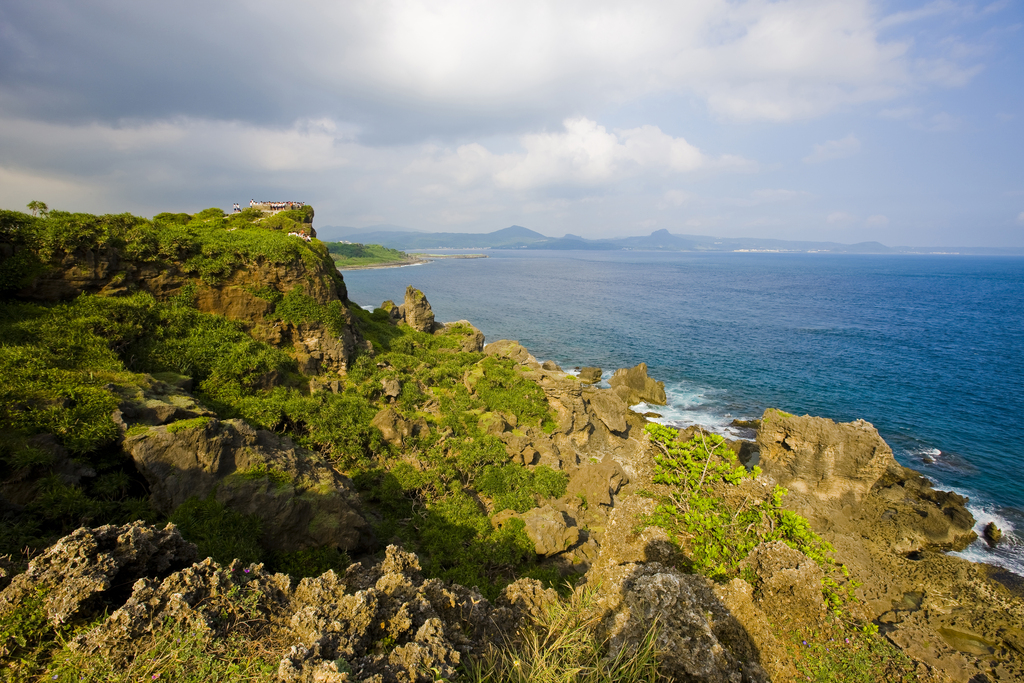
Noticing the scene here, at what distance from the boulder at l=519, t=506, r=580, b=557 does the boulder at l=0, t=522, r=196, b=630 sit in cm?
1133

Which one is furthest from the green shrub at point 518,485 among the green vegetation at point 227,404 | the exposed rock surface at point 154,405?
the exposed rock surface at point 154,405

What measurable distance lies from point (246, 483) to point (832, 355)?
2599 inches

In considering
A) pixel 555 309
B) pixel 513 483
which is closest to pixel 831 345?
pixel 555 309

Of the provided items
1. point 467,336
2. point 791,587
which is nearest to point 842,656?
point 791,587

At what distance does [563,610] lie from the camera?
7863mm

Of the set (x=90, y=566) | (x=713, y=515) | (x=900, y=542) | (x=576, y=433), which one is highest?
(x=90, y=566)

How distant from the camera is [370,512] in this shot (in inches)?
659

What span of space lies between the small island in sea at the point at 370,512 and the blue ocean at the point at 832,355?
6070 millimetres

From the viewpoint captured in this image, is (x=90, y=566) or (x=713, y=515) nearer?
(x=90, y=566)

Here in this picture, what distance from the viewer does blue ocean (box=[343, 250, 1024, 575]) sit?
31359 millimetres

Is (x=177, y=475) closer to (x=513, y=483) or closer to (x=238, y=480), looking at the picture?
(x=238, y=480)

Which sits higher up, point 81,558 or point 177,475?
point 81,558

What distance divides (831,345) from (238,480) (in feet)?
238

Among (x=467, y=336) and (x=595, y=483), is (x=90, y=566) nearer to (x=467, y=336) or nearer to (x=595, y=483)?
(x=595, y=483)
